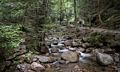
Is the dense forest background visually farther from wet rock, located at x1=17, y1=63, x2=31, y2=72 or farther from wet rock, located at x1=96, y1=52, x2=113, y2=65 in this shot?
wet rock, located at x1=96, y1=52, x2=113, y2=65

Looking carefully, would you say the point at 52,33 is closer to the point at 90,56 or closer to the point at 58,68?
the point at 90,56

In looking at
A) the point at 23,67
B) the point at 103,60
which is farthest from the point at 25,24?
the point at 103,60

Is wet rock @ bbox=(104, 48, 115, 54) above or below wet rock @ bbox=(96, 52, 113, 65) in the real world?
below

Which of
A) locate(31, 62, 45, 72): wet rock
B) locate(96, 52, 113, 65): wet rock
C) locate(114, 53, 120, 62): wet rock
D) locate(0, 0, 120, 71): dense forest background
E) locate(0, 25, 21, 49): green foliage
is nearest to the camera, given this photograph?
locate(0, 25, 21, 49): green foliage

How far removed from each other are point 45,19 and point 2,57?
451 centimetres

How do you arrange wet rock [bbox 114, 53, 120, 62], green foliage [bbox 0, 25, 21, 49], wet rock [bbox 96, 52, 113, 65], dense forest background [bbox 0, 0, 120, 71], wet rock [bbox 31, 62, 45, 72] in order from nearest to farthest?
green foliage [bbox 0, 25, 21, 49] → dense forest background [bbox 0, 0, 120, 71] → wet rock [bbox 31, 62, 45, 72] → wet rock [bbox 96, 52, 113, 65] → wet rock [bbox 114, 53, 120, 62]

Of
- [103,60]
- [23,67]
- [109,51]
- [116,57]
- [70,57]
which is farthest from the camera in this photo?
[109,51]

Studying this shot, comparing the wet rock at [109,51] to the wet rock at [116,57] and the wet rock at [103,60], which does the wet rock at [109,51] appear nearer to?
the wet rock at [116,57]

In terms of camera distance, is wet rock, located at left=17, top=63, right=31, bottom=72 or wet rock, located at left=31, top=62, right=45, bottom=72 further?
wet rock, located at left=31, top=62, right=45, bottom=72

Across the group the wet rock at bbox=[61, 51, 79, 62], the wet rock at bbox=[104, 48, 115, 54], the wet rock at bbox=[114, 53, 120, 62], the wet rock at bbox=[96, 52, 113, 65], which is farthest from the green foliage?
the wet rock at bbox=[104, 48, 115, 54]

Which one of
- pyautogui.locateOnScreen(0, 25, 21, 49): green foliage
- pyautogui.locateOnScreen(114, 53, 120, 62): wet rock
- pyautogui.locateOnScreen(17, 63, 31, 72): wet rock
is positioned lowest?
pyautogui.locateOnScreen(114, 53, 120, 62): wet rock

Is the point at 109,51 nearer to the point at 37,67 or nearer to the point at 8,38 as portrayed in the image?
the point at 37,67

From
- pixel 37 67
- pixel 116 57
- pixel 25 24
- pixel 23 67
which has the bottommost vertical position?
pixel 116 57

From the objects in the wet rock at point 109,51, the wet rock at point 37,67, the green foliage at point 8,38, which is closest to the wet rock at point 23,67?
the wet rock at point 37,67
